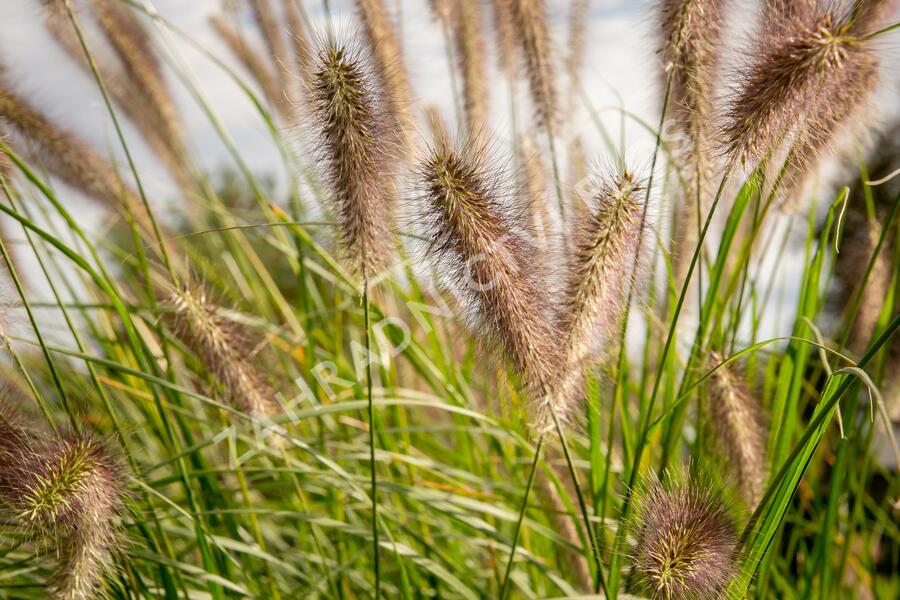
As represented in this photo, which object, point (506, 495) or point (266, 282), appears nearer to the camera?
point (506, 495)

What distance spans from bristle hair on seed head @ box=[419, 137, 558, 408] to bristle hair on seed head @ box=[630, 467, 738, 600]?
0.28 m

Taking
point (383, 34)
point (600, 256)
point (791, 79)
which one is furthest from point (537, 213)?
point (383, 34)

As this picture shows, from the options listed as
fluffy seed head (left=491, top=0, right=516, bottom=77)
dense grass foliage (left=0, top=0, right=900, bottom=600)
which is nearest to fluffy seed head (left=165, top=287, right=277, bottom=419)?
dense grass foliage (left=0, top=0, right=900, bottom=600)

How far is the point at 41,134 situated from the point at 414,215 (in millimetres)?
1351

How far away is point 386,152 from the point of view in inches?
51.6

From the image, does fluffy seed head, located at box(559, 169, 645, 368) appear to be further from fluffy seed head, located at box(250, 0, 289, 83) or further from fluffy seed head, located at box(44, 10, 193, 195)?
fluffy seed head, located at box(44, 10, 193, 195)

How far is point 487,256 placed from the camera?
3.97 feet

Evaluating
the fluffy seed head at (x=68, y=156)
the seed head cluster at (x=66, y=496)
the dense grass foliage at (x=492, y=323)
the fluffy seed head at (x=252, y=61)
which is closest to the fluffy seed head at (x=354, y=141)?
the dense grass foliage at (x=492, y=323)

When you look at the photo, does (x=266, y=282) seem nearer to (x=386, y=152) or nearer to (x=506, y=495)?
(x=506, y=495)

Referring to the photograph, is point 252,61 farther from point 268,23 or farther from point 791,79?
point 791,79

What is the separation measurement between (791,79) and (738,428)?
2.58 ft

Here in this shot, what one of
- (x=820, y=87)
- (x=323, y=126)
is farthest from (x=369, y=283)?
(x=820, y=87)

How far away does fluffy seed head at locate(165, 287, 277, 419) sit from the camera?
164 cm

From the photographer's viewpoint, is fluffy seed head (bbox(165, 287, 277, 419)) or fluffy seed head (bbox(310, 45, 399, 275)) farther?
fluffy seed head (bbox(165, 287, 277, 419))
